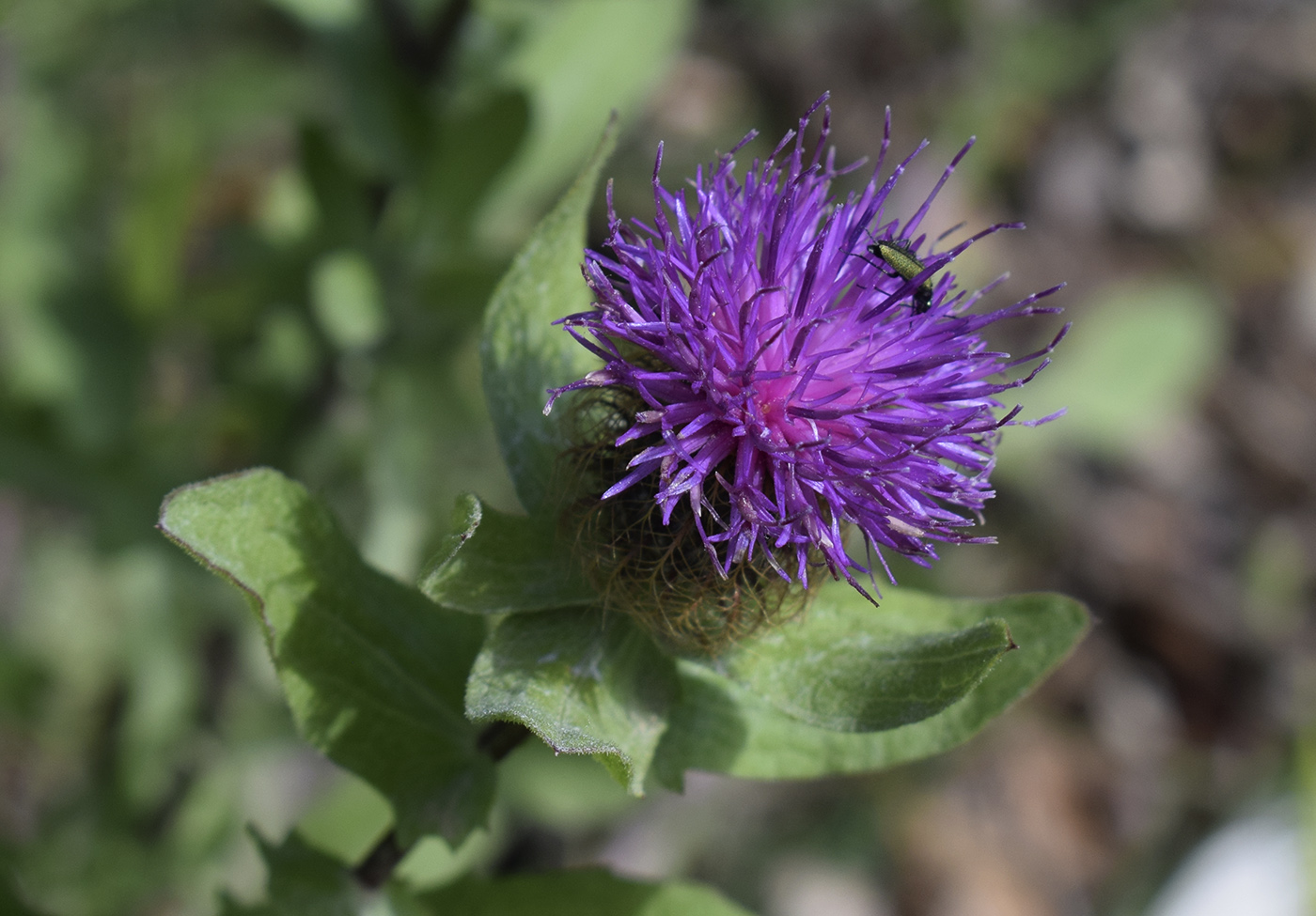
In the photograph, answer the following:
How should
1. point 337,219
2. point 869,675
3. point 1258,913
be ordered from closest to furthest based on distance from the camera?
1. point 869,675
2. point 337,219
3. point 1258,913

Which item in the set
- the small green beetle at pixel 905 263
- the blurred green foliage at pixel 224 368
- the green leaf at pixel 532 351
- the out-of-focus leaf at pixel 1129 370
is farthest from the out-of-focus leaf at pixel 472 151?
the out-of-focus leaf at pixel 1129 370

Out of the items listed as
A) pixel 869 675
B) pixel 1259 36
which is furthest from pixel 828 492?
pixel 1259 36

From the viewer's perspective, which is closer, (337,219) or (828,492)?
(828,492)

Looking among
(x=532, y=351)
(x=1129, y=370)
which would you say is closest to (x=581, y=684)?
(x=532, y=351)

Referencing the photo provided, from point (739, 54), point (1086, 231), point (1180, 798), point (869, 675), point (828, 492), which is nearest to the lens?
point (828, 492)

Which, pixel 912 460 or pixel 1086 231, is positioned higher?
pixel 1086 231

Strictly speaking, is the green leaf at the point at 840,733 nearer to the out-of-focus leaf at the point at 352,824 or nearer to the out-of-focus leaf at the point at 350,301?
the out-of-focus leaf at the point at 352,824

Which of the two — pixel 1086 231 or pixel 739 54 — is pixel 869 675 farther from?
pixel 1086 231
